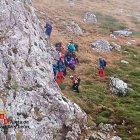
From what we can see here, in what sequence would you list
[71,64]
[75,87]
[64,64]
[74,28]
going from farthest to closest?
[74,28]
[71,64]
[64,64]
[75,87]

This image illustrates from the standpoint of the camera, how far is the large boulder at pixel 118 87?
153 ft

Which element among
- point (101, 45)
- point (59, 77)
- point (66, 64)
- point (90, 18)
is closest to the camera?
point (59, 77)

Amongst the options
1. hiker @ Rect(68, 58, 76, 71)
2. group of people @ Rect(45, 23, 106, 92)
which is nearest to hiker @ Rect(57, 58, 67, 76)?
group of people @ Rect(45, 23, 106, 92)

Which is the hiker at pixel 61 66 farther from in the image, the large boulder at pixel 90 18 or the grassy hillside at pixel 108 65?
the large boulder at pixel 90 18

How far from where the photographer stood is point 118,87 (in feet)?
155

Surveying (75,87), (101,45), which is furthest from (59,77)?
(101,45)

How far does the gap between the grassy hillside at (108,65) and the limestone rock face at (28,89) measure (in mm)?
4712

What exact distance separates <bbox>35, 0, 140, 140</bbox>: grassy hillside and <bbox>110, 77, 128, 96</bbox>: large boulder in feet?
2.11

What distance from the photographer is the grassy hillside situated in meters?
40.2

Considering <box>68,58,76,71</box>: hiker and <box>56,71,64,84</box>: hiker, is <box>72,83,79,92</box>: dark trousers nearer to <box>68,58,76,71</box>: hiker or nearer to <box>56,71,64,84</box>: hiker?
<box>56,71,64,84</box>: hiker

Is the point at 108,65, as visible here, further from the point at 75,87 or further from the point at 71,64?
the point at 75,87

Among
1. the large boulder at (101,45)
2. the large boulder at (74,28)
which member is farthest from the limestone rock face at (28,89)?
the large boulder at (74,28)

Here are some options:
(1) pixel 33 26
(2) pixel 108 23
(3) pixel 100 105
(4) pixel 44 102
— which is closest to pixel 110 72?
(3) pixel 100 105

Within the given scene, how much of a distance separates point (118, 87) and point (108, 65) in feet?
32.7
